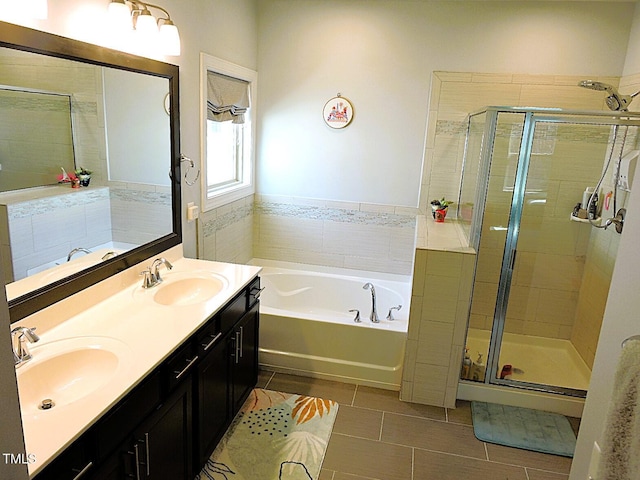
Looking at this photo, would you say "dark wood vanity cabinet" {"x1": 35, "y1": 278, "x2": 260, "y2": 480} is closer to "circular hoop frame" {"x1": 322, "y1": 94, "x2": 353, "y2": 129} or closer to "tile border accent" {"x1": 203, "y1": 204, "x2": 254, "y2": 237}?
"tile border accent" {"x1": 203, "y1": 204, "x2": 254, "y2": 237}

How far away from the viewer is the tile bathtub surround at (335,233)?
152 inches

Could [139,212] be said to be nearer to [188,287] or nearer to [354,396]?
[188,287]

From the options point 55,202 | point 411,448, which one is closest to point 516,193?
point 411,448

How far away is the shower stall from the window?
1716 mm

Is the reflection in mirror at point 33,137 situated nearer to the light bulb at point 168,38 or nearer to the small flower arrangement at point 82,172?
the small flower arrangement at point 82,172

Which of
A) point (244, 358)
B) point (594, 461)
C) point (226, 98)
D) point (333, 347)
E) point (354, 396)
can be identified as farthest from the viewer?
point (226, 98)

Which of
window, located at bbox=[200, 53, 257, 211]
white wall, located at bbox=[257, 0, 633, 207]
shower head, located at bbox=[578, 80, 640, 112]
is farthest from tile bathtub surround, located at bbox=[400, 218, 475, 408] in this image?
window, located at bbox=[200, 53, 257, 211]

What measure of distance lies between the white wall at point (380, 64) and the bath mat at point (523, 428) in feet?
5.56

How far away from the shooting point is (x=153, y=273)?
2.36 meters

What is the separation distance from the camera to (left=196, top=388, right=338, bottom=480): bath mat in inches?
91.2

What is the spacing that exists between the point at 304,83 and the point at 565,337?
2.86 m

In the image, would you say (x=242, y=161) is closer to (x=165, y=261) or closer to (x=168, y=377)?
(x=165, y=261)

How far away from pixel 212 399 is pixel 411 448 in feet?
3.73

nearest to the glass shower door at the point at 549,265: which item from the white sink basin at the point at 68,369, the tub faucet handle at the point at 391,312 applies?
the tub faucet handle at the point at 391,312
